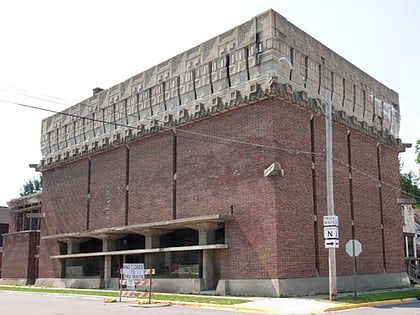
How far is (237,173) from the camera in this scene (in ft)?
86.1

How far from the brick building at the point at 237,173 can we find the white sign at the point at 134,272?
146 inches

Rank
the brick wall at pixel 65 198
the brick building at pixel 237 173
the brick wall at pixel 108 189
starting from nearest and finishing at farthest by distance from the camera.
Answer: the brick building at pixel 237 173
the brick wall at pixel 108 189
the brick wall at pixel 65 198

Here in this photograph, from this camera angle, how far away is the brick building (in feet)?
82.5

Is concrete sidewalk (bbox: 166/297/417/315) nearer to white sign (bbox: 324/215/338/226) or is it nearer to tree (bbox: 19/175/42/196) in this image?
white sign (bbox: 324/215/338/226)

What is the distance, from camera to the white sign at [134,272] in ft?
77.6

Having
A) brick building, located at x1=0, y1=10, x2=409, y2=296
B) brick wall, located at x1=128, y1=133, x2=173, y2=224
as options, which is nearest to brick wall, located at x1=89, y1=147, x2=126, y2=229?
brick building, located at x1=0, y1=10, x2=409, y2=296

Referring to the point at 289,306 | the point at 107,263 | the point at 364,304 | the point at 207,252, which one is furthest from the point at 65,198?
the point at 364,304

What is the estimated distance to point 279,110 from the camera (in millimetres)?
25578

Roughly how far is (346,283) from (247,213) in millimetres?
7014

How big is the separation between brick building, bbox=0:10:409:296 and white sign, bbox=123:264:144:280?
3709 mm

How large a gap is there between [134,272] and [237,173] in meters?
7.00

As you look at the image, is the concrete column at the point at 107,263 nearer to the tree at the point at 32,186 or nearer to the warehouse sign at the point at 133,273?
the warehouse sign at the point at 133,273

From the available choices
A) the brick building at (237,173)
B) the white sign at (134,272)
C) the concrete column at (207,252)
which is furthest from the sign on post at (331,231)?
the white sign at (134,272)

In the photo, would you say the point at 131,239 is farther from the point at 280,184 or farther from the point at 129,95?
the point at 280,184
